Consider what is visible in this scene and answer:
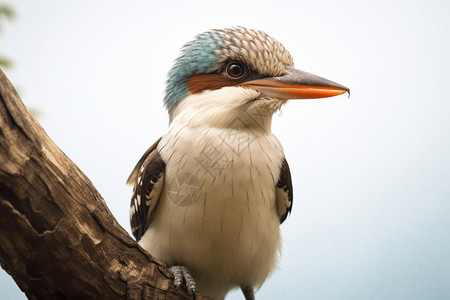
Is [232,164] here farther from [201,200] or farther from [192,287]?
[192,287]

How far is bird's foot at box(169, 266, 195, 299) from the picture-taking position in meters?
1.41

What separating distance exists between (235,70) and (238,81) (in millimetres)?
51

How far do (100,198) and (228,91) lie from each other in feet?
2.00

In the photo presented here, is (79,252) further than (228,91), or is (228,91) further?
(228,91)

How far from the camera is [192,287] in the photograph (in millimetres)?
1419

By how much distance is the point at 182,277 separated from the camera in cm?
145

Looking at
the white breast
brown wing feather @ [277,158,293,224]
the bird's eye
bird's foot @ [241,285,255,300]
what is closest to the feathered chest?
the white breast

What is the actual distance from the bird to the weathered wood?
0.28 meters

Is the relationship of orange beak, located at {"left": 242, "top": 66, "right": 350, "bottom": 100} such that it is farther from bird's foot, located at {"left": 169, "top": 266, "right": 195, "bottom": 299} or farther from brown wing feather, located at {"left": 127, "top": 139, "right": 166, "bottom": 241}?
bird's foot, located at {"left": 169, "top": 266, "right": 195, "bottom": 299}

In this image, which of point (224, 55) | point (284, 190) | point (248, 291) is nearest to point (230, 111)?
point (224, 55)

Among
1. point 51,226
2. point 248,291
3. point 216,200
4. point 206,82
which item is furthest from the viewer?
point 248,291

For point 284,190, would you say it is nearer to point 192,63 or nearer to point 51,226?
point 192,63

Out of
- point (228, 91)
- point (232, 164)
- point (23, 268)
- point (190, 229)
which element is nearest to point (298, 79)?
point (228, 91)

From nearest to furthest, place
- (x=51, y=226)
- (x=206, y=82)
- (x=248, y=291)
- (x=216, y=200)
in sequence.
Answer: (x=51, y=226), (x=216, y=200), (x=206, y=82), (x=248, y=291)
